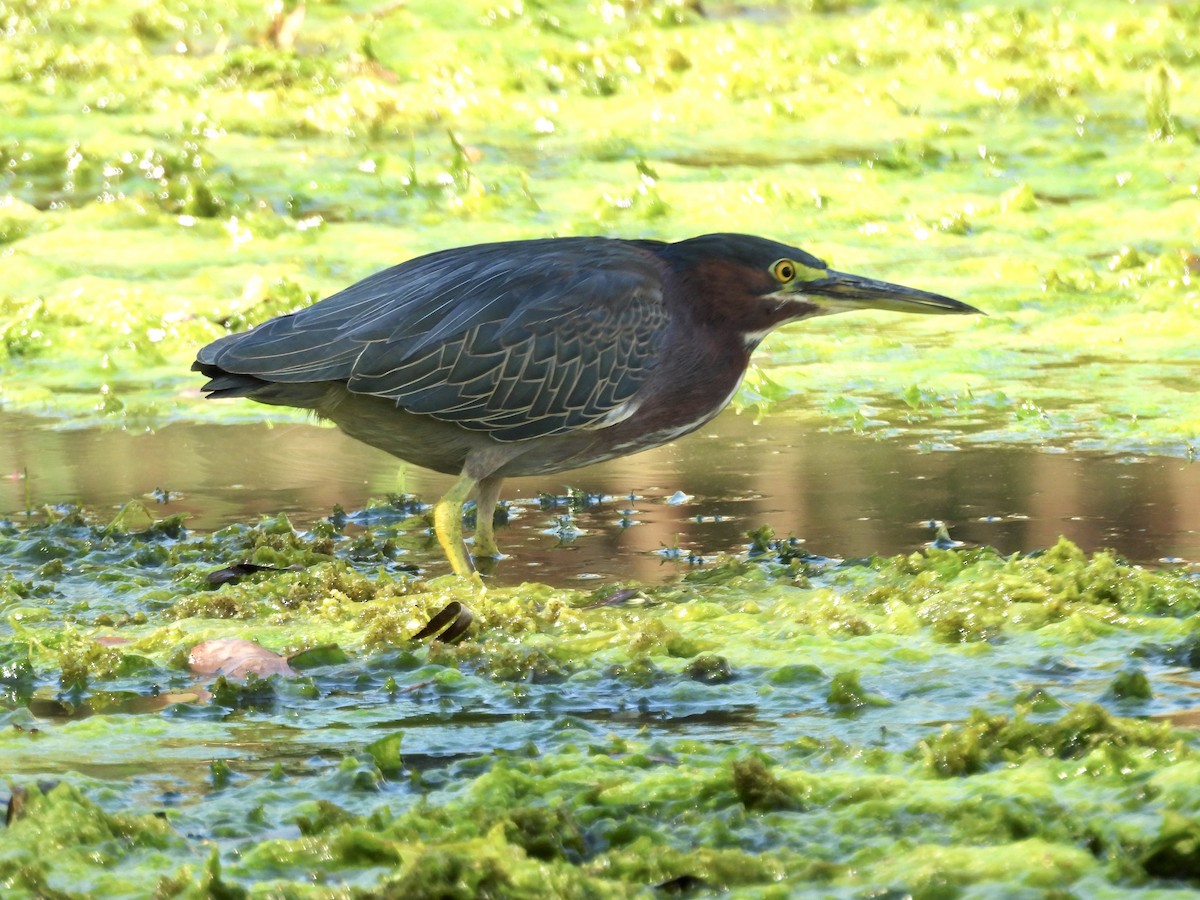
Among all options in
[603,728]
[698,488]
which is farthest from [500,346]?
[603,728]

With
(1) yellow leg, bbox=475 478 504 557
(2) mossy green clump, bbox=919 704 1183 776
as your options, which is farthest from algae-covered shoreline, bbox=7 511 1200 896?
(1) yellow leg, bbox=475 478 504 557

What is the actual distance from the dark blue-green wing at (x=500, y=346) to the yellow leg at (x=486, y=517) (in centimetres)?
30

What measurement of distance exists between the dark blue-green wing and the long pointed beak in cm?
56

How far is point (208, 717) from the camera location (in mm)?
4465

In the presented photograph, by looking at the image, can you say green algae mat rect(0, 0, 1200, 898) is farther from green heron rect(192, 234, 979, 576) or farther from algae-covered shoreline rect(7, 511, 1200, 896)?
green heron rect(192, 234, 979, 576)

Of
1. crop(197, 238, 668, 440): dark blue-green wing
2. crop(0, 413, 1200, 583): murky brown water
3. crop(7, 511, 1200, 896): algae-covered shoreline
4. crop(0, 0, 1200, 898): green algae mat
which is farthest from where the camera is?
crop(0, 413, 1200, 583): murky brown water

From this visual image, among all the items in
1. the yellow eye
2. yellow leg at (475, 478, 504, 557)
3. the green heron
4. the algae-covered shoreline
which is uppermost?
the yellow eye

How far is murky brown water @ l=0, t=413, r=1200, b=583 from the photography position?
608cm

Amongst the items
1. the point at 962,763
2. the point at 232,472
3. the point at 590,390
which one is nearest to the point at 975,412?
the point at 590,390

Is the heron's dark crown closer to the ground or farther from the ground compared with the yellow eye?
farther from the ground

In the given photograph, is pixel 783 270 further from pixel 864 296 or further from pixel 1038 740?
pixel 1038 740

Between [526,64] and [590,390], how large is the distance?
9901mm

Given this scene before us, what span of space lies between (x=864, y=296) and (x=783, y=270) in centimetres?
29

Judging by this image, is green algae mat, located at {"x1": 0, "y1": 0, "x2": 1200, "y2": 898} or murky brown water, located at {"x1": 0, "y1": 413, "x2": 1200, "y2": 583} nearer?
green algae mat, located at {"x1": 0, "y1": 0, "x2": 1200, "y2": 898}
